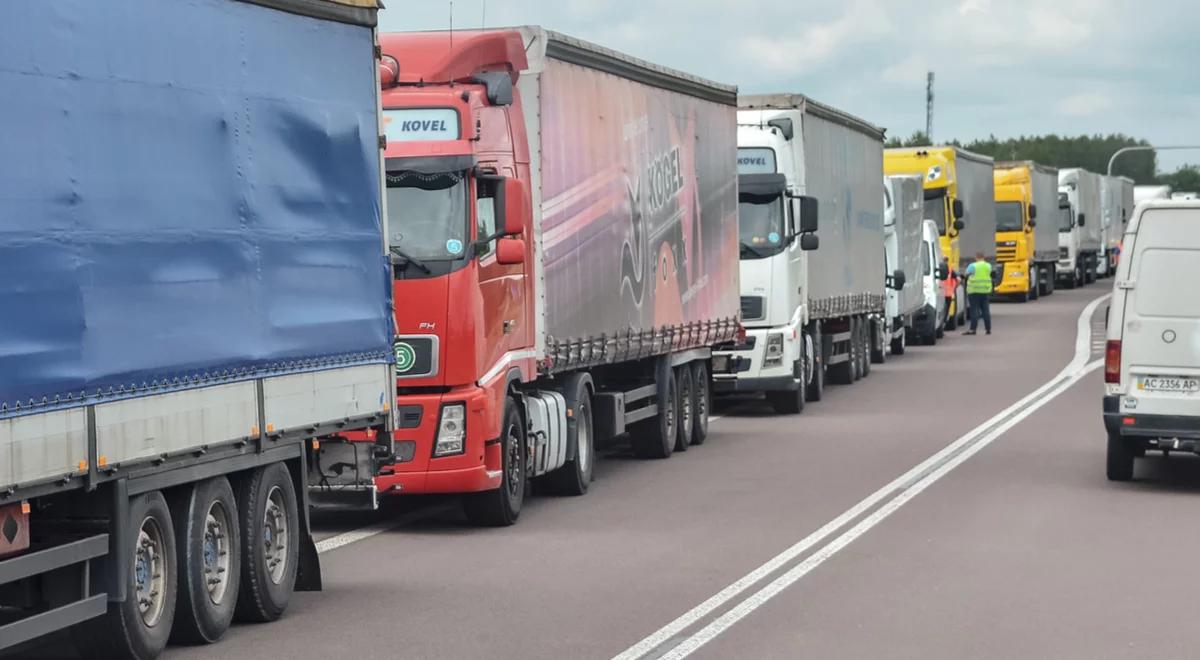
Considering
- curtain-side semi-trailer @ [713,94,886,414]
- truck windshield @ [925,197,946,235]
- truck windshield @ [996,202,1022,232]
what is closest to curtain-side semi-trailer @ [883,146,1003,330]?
truck windshield @ [925,197,946,235]

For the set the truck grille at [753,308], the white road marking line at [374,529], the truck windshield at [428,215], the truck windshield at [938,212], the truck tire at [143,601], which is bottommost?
the white road marking line at [374,529]

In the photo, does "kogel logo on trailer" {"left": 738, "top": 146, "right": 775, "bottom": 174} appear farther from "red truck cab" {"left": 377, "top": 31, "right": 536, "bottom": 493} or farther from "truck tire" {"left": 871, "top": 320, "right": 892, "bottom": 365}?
"red truck cab" {"left": 377, "top": 31, "right": 536, "bottom": 493}

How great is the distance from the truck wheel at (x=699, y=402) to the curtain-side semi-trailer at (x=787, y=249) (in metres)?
1.70

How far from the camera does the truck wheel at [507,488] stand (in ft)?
50.2

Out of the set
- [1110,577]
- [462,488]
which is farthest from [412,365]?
[1110,577]

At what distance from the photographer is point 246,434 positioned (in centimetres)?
1055

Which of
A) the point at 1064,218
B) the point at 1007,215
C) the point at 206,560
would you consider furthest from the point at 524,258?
the point at 1064,218

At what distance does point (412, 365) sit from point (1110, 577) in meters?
4.85

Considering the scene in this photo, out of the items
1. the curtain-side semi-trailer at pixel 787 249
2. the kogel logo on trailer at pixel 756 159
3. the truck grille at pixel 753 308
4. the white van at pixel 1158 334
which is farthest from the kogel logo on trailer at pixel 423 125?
the kogel logo on trailer at pixel 756 159

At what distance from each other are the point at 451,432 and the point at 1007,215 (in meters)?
50.0

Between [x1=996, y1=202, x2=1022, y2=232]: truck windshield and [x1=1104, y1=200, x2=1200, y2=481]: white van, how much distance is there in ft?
151

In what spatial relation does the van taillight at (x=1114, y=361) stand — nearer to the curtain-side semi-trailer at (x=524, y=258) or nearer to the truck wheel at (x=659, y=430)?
the curtain-side semi-trailer at (x=524, y=258)

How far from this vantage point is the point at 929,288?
1676 inches

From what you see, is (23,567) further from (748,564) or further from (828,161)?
(828,161)
